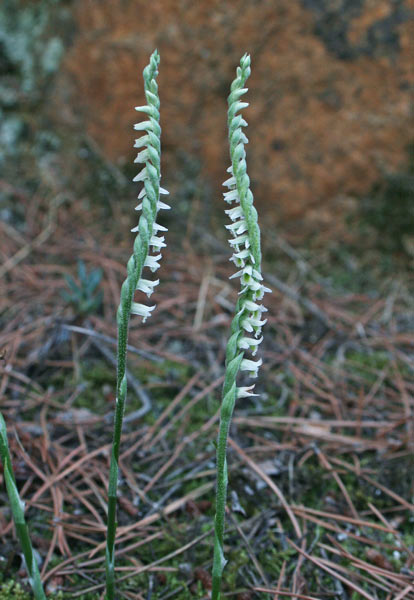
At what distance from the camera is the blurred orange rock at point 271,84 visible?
2871mm

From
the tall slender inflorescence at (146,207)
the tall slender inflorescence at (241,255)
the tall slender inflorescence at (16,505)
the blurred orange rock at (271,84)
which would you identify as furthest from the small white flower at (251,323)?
the blurred orange rock at (271,84)

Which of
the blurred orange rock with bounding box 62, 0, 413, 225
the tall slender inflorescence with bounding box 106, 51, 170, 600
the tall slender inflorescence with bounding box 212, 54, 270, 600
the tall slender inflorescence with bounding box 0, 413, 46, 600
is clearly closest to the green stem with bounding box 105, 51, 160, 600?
the tall slender inflorescence with bounding box 106, 51, 170, 600

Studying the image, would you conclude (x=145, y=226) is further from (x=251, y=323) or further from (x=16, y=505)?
(x=16, y=505)

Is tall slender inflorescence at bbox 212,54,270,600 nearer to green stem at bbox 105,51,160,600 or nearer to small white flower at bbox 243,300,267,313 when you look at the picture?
small white flower at bbox 243,300,267,313

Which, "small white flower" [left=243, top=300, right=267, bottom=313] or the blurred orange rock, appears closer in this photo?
"small white flower" [left=243, top=300, right=267, bottom=313]

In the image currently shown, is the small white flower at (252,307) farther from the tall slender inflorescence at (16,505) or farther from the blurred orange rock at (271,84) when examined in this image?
the blurred orange rock at (271,84)

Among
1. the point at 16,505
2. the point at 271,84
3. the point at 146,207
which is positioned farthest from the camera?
the point at 271,84

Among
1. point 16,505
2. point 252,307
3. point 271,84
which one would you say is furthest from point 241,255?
point 271,84

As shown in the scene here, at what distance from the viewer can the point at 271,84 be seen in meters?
2.98

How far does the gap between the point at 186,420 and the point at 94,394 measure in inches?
15.3

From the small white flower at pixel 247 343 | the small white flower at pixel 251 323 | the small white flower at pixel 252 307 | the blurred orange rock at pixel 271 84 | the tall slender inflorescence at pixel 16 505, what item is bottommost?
the tall slender inflorescence at pixel 16 505

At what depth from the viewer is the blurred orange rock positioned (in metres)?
2.87

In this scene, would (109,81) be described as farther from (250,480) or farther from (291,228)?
(250,480)

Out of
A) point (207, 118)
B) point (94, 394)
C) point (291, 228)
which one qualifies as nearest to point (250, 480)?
point (94, 394)
